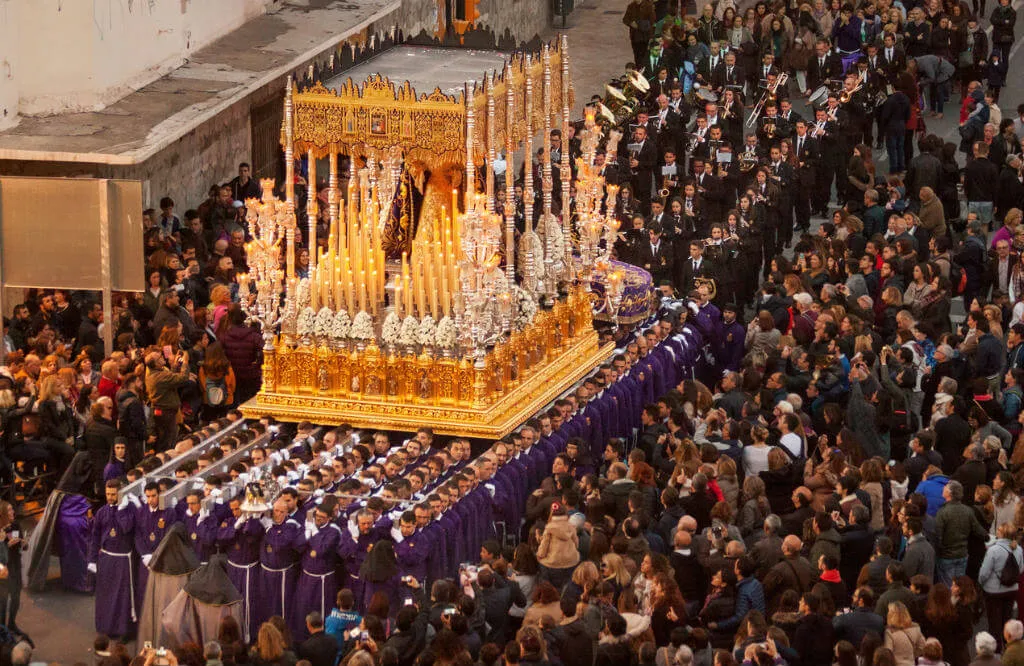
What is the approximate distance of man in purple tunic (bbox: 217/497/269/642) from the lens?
2147 cm

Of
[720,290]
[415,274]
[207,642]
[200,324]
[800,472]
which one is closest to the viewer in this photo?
[207,642]

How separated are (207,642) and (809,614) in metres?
5.24

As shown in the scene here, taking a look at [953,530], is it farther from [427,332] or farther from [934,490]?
[427,332]

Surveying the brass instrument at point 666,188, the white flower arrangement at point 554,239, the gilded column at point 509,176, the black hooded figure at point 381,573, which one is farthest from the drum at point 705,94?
the black hooded figure at point 381,573

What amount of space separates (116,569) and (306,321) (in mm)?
4156

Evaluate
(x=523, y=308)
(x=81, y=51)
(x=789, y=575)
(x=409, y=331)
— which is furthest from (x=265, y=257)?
(x=789, y=575)

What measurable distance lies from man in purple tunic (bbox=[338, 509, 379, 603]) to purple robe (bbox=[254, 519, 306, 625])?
1.39 ft

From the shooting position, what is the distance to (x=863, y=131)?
3503 cm

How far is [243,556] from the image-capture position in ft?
70.9

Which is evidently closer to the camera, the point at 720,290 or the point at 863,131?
the point at 720,290

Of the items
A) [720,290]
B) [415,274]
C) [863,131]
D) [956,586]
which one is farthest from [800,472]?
[863,131]

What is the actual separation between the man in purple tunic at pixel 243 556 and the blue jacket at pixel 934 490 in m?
6.11

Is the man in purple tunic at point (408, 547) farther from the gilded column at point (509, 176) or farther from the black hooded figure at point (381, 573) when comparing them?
the gilded column at point (509, 176)

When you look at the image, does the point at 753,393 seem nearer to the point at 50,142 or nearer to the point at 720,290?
the point at 720,290
